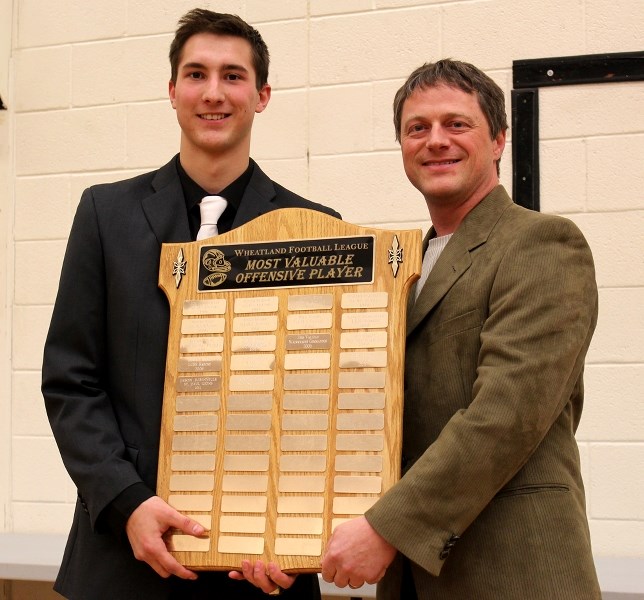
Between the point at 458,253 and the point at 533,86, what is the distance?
5.15 feet

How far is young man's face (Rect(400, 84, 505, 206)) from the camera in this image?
5.42ft

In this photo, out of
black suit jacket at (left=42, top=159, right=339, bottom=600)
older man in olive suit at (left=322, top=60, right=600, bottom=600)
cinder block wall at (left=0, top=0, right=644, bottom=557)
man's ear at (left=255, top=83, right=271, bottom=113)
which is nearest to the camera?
older man in olive suit at (left=322, top=60, right=600, bottom=600)

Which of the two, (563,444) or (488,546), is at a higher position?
(563,444)

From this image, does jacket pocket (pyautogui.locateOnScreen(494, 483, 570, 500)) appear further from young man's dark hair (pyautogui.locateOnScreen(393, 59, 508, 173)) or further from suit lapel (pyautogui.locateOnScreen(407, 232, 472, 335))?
young man's dark hair (pyautogui.locateOnScreen(393, 59, 508, 173))

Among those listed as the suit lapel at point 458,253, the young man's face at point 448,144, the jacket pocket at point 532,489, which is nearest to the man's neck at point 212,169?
the young man's face at point 448,144

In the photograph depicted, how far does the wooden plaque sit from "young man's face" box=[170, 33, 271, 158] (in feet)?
0.69

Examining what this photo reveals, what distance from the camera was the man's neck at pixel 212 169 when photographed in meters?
1.80

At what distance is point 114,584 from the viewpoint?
1615 mm

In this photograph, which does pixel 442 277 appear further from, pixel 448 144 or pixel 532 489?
pixel 532 489

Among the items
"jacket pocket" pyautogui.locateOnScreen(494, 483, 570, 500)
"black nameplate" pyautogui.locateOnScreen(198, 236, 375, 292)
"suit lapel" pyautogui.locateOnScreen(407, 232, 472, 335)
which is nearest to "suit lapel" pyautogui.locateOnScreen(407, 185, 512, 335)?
"suit lapel" pyautogui.locateOnScreen(407, 232, 472, 335)

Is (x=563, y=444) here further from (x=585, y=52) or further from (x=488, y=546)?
(x=585, y=52)

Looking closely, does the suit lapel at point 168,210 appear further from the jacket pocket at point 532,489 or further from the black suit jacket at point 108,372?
the jacket pocket at point 532,489

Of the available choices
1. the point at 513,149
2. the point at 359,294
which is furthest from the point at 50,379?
the point at 513,149

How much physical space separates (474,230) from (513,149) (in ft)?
4.77
